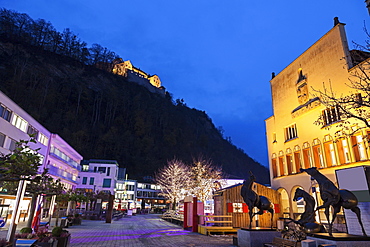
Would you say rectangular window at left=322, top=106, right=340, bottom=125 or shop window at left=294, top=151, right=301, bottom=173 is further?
shop window at left=294, top=151, right=301, bottom=173

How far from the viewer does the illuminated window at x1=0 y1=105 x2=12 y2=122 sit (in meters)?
24.0

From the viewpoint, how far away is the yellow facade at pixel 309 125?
18203mm

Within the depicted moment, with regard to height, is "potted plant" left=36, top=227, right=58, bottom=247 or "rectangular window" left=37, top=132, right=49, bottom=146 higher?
"rectangular window" left=37, top=132, right=49, bottom=146

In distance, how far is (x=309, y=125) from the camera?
21297 millimetres

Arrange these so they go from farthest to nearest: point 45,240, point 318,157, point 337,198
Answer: point 318,157, point 45,240, point 337,198

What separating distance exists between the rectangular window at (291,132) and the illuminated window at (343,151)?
16.3ft

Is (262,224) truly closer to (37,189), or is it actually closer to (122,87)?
(37,189)

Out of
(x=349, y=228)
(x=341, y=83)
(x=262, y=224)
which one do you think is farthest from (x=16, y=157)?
(x=341, y=83)

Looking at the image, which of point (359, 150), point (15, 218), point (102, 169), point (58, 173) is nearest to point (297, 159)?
point (359, 150)

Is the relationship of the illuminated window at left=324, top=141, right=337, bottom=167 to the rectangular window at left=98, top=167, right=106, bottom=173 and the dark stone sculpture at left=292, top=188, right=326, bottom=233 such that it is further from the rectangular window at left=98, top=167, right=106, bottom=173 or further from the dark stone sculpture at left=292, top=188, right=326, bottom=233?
the rectangular window at left=98, top=167, right=106, bottom=173

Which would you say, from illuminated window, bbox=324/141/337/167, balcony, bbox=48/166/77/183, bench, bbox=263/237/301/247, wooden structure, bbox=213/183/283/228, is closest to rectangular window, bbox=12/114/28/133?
balcony, bbox=48/166/77/183

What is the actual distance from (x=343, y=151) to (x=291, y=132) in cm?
622

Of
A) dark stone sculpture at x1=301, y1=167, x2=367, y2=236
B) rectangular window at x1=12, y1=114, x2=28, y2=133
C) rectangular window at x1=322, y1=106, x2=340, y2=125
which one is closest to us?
dark stone sculpture at x1=301, y1=167, x2=367, y2=236

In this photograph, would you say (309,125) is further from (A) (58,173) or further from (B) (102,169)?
(B) (102,169)
